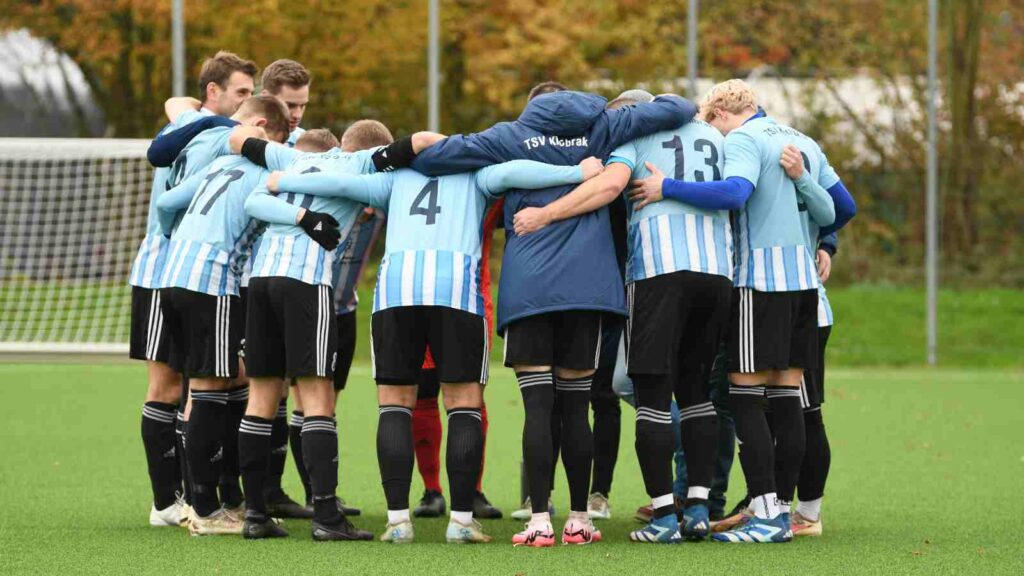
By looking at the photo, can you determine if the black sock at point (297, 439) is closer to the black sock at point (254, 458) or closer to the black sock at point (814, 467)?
the black sock at point (254, 458)

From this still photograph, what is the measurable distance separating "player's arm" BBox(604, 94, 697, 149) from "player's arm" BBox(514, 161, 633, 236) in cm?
21

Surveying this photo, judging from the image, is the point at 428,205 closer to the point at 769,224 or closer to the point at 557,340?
the point at 557,340

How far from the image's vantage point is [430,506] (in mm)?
6566

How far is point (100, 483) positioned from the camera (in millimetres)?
7363

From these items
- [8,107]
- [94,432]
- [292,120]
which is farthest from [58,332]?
[292,120]

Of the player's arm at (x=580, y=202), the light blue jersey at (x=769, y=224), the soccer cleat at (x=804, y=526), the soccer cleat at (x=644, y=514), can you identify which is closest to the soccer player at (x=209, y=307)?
the player's arm at (x=580, y=202)

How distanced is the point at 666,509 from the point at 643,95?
5.83 feet

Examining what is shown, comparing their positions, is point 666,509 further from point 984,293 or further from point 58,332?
point 984,293

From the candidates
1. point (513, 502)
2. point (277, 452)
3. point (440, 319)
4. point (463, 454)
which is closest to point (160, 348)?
point (277, 452)

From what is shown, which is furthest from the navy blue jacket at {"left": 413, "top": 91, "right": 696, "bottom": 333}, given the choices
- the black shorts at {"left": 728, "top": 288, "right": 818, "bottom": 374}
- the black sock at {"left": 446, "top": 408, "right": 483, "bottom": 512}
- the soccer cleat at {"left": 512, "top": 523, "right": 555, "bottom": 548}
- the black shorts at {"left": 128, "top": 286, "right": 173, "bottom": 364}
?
the black shorts at {"left": 128, "top": 286, "right": 173, "bottom": 364}

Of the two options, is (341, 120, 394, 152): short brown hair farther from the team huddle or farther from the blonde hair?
the blonde hair

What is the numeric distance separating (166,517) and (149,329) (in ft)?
2.72

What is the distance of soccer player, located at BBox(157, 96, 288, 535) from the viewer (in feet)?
19.2

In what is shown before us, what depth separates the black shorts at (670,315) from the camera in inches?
216
